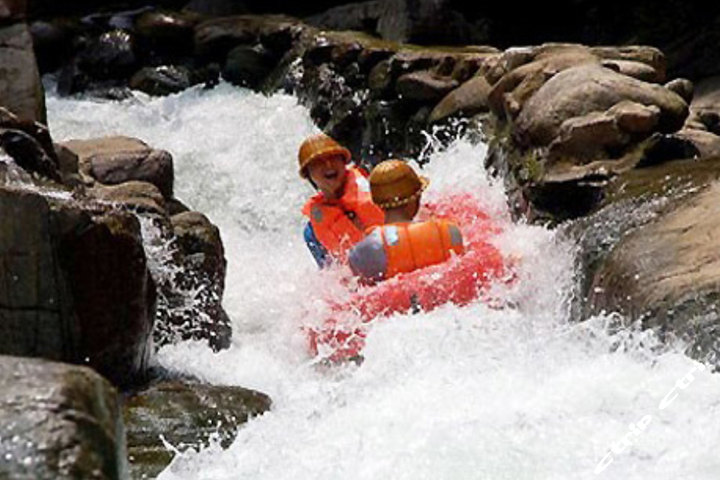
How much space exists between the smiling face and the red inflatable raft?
3.65 feet

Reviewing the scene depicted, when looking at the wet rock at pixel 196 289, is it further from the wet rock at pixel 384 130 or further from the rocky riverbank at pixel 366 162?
the wet rock at pixel 384 130

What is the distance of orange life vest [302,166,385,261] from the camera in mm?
7750

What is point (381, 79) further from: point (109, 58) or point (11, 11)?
point (109, 58)

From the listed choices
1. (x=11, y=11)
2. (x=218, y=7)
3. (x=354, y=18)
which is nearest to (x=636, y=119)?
(x=11, y=11)

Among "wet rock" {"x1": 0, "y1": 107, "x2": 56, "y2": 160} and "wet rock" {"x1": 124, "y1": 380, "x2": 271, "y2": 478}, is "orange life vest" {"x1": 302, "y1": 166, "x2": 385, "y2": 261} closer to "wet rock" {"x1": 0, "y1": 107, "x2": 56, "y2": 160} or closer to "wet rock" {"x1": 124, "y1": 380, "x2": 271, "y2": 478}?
"wet rock" {"x1": 0, "y1": 107, "x2": 56, "y2": 160}

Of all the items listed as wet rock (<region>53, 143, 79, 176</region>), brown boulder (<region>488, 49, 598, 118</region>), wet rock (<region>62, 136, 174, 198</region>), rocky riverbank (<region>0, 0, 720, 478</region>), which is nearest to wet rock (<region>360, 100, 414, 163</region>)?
rocky riverbank (<region>0, 0, 720, 478</region>)

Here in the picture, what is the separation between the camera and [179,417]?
5352mm

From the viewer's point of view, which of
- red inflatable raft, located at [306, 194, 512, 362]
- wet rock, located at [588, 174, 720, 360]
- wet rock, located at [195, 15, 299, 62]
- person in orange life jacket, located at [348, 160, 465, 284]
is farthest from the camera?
wet rock, located at [195, 15, 299, 62]

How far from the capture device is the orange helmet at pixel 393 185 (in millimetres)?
7238

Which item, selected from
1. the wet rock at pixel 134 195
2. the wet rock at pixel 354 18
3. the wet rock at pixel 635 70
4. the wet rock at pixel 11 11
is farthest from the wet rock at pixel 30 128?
the wet rock at pixel 354 18

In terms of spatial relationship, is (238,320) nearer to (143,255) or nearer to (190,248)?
(190,248)

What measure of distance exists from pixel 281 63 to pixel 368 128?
10.2 feet

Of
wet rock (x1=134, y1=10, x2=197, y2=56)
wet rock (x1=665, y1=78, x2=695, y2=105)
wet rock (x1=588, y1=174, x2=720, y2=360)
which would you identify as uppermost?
wet rock (x1=588, y1=174, x2=720, y2=360)

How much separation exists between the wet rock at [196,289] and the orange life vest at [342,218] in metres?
0.64
